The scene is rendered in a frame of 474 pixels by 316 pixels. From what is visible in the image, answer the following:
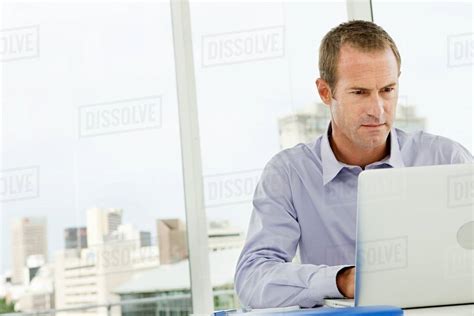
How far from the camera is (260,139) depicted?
3734 mm

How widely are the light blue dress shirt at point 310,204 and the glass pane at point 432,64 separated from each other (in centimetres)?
139

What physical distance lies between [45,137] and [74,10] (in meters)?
0.64

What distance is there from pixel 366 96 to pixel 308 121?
160cm

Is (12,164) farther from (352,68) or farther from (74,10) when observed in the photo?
(352,68)

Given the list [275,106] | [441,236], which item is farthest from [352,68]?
[275,106]

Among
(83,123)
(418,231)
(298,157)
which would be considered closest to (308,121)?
(83,123)

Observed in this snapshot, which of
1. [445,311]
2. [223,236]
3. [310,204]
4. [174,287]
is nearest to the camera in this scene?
[445,311]

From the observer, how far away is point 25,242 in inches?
150

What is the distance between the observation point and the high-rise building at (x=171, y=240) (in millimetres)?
3834

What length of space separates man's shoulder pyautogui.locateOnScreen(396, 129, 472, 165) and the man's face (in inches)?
4.1

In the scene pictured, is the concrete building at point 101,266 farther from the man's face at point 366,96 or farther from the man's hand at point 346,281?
the man's hand at point 346,281

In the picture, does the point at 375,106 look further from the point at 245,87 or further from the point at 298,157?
the point at 245,87

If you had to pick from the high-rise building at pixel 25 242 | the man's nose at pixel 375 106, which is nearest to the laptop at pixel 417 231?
the man's nose at pixel 375 106

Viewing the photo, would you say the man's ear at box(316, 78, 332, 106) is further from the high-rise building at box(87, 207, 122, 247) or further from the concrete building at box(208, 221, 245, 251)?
the high-rise building at box(87, 207, 122, 247)
